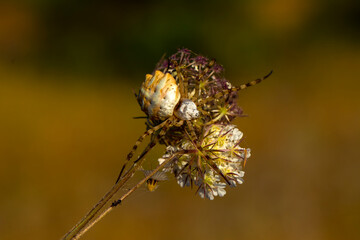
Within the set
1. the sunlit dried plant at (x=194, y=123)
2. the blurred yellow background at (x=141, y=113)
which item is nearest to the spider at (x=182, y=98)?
the sunlit dried plant at (x=194, y=123)

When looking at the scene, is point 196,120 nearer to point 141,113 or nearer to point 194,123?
point 194,123

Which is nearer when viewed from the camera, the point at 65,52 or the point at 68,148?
the point at 68,148

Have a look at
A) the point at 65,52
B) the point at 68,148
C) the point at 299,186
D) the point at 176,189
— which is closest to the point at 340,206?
the point at 299,186

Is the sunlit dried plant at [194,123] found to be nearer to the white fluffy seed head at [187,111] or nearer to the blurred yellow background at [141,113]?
the white fluffy seed head at [187,111]

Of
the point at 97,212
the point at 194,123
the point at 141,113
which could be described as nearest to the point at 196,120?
the point at 194,123

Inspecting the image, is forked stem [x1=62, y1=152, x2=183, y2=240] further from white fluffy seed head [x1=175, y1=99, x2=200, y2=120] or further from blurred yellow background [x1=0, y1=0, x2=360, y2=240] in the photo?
blurred yellow background [x1=0, y1=0, x2=360, y2=240]

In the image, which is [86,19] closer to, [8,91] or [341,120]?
[8,91]
